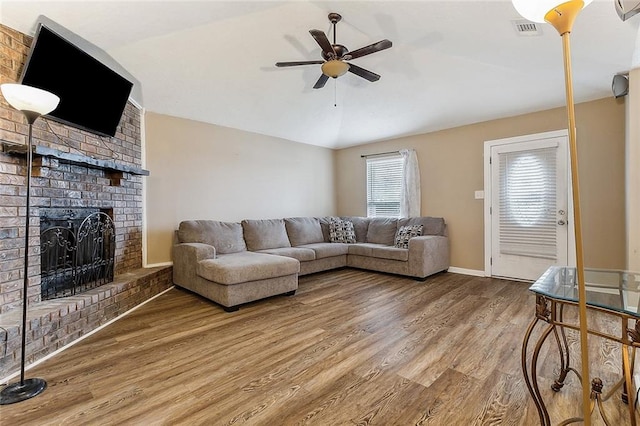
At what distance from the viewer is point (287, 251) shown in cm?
432

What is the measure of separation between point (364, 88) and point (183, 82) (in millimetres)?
2462

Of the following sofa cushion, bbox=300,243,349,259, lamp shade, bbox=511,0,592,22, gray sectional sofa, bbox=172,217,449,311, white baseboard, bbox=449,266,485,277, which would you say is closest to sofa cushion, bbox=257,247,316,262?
gray sectional sofa, bbox=172,217,449,311

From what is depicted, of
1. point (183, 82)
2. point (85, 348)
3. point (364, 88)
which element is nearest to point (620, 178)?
point (364, 88)

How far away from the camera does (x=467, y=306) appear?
315 cm

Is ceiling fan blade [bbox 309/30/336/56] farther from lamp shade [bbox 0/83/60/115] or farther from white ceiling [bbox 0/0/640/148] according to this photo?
lamp shade [bbox 0/83/60/115]

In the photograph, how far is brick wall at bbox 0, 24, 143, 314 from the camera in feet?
6.93

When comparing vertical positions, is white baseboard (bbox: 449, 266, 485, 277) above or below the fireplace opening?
below

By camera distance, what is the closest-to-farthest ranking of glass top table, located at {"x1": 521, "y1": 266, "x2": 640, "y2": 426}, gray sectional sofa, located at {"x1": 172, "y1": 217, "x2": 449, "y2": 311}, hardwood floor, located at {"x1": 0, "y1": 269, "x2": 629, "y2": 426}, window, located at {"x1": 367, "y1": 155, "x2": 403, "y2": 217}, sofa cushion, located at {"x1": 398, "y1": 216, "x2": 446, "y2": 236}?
1. glass top table, located at {"x1": 521, "y1": 266, "x2": 640, "y2": 426}
2. hardwood floor, located at {"x1": 0, "y1": 269, "x2": 629, "y2": 426}
3. gray sectional sofa, located at {"x1": 172, "y1": 217, "x2": 449, "y2": 311}
4. sofa cushion, located at {"x1": 398, "y1": 216, "x2": 446, "y2": 236}
5. window, located at {"x1": 367, "y1": 155, "x2": 403, "y2": 217}

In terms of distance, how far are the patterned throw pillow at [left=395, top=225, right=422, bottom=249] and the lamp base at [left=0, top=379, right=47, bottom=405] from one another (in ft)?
13.8

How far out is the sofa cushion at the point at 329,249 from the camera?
463cm

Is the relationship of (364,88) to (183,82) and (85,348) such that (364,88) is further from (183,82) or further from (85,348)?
(85,348)

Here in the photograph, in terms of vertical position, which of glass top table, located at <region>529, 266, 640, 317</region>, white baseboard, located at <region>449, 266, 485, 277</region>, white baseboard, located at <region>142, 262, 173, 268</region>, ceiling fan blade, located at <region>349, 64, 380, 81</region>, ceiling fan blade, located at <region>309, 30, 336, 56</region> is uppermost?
ceiling fan blade, located at <region>309, 30, 336, 56</region>

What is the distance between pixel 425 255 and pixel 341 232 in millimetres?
1655

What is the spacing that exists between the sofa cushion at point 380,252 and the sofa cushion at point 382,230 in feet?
0.62
